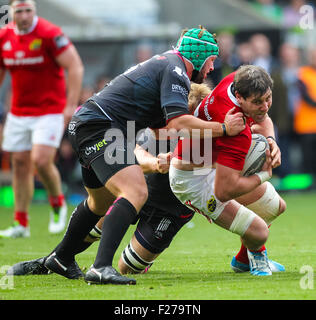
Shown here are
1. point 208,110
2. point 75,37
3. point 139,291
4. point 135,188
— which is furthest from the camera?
point 75,37

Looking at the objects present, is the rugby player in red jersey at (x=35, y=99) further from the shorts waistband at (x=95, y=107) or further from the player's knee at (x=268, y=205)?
the player's knee at (x=268, y=205)

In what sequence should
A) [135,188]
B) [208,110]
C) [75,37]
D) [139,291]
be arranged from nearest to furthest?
[139,291] → [135,188] → [208,110] → [75,37]

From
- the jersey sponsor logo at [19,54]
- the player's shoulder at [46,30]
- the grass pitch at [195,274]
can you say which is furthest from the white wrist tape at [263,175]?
the jersey sponsor logo at [19,54]

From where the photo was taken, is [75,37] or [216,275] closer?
[216,275]

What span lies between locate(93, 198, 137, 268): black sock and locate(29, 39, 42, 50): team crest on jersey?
4.27 m

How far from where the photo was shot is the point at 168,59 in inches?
209

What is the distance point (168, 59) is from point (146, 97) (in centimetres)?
30

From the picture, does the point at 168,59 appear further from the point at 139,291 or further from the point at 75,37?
the point at 75,37

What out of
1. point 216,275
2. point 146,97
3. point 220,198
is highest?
point 146,97

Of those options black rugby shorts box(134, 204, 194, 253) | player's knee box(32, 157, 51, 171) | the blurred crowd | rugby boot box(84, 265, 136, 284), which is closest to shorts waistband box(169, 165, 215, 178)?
black rugby shorts box(134, 204, 194, 253)

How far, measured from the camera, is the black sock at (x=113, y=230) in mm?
4969

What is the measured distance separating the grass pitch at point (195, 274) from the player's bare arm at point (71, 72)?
1.52 metres

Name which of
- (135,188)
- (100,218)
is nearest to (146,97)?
(135,188)

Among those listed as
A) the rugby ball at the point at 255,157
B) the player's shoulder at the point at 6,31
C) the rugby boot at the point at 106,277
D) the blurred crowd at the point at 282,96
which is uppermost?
the player's shoulder at the point at 6,31
